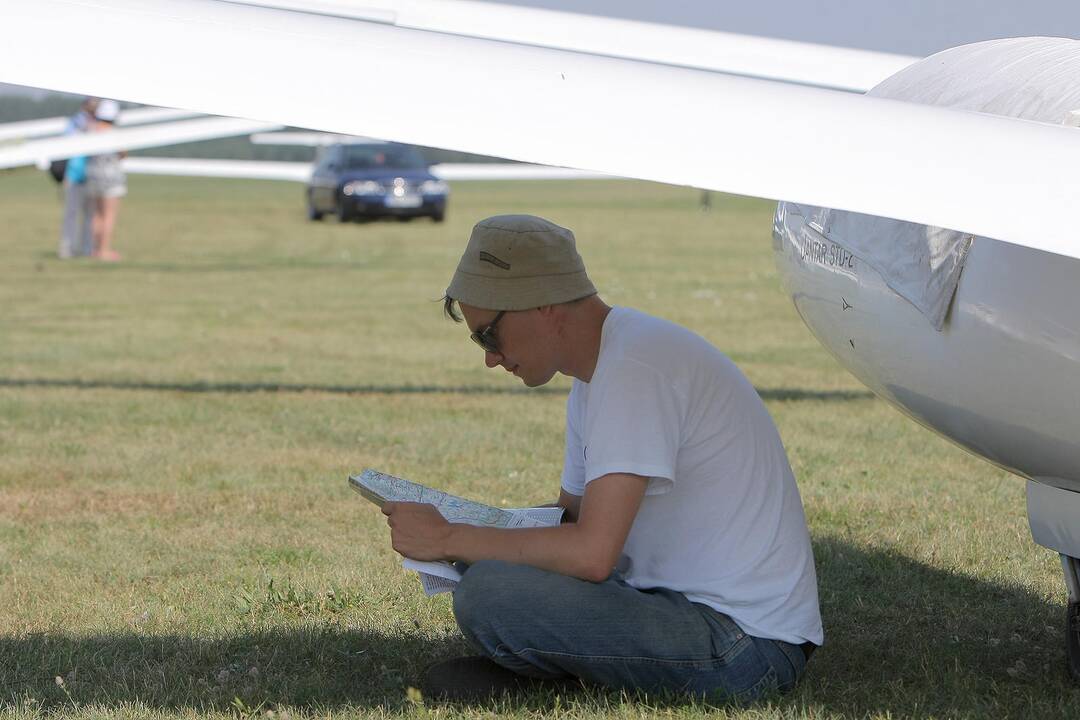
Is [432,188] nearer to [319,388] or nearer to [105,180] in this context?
[105,180]

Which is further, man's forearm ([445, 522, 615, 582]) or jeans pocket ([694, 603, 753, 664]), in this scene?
jeans pocket ([694, 603, 753, 664])

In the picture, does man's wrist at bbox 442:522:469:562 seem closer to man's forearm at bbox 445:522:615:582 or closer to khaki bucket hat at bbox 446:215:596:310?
man's forearm at bbox 445:522:615:582

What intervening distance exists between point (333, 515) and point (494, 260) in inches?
111

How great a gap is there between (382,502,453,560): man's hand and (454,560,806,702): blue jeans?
0.10 metres

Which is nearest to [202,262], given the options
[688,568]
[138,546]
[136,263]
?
[136,263]

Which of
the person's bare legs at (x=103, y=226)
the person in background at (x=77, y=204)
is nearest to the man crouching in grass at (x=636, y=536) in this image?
the person in background at (x=77, y=204)

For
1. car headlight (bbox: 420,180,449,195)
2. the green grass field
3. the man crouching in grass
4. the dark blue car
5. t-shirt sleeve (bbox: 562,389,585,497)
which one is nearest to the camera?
the man crouching in grass

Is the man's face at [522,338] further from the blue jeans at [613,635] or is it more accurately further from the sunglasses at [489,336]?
the blue jeans at [613,635]

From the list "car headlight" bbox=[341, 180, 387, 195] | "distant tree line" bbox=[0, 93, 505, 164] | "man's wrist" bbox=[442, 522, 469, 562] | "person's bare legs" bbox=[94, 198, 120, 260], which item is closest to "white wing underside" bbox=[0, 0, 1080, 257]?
"man's wrist" bbox=[442, 522, 469, 562]

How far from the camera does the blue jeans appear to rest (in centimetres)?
317

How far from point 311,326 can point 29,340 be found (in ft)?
7.62

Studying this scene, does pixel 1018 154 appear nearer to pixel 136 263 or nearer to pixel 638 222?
pixel 136 263

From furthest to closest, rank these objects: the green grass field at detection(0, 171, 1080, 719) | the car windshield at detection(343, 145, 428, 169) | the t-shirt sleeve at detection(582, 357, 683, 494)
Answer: the car windshield at detection(343, 145, 428, 169) < the green grass field at detection(0, 171, 1080, 719) < the t-shirt sleeve at detection(582, 357, 683, 494)

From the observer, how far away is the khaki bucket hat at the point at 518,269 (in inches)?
122
